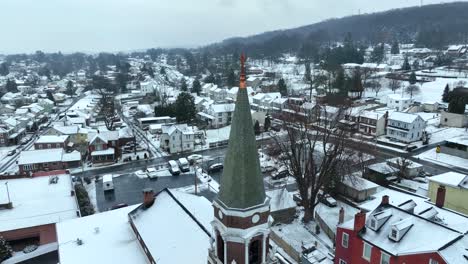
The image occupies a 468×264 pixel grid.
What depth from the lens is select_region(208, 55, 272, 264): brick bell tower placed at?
10.8 metres

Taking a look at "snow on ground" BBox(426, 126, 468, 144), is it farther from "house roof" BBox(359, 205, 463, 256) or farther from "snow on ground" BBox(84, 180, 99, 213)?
"snow on ground" BBox(84, 180, 99, 213)

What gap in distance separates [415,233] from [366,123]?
37252 millimetres

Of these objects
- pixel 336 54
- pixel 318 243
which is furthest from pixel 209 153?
pixel 336 54

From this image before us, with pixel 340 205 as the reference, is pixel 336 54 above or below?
above

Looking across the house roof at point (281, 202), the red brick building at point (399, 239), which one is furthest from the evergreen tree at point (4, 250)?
the red brick building at point (399, 239)

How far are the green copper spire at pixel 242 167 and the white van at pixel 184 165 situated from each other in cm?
2840

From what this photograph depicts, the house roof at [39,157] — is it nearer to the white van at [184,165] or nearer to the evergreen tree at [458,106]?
the white van at [184,165]

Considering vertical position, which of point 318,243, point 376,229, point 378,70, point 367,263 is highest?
point 378,70

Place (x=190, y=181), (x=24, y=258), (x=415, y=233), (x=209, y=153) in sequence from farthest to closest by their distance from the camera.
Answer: (x=209, y=153) < (x=190, y=181) < (x=24, y=258) < (x=415, y=233)

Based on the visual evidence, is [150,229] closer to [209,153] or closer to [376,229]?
[376,229]

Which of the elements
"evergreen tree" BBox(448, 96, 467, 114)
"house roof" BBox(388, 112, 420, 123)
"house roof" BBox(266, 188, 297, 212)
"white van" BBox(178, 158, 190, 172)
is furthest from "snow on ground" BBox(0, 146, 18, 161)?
"evergreen tree" BBox(448, 96, 467, 114)

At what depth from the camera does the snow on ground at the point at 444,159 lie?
3912 centimetres

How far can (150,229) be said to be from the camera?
17.7 meters

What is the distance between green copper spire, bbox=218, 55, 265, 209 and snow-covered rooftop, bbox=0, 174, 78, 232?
1953cm
